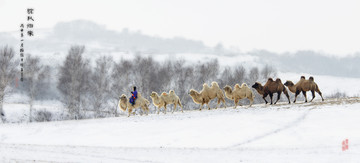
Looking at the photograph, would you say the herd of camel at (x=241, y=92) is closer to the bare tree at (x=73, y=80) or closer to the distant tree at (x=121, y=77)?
the bare tree at (x=73, y=80)

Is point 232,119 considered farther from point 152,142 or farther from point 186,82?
point 186,82

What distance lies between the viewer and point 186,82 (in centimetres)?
6181

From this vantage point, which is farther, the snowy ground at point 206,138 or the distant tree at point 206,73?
the distant tree at point 206,73

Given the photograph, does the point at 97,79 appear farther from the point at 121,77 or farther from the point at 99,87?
the point at 121,77

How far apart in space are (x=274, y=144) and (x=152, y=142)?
19.0ft

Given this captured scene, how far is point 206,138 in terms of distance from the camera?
21797 mm

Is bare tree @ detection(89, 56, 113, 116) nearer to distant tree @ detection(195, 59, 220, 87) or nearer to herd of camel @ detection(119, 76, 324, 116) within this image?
distant tree @ detection(195, 59, 220, 87)

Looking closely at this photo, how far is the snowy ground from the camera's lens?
18.1m

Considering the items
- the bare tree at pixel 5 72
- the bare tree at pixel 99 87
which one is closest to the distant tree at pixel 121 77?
the bare tree at pixel 99 87

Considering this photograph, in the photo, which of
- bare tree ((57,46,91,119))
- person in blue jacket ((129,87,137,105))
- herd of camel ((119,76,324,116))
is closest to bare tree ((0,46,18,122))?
bare tree ((57,46,91,119))

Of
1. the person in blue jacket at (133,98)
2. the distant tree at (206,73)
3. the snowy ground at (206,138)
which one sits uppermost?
the distant tree at (206,73)

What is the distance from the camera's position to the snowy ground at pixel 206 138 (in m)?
18.1

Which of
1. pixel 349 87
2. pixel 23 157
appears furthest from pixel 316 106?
pixel 349 87

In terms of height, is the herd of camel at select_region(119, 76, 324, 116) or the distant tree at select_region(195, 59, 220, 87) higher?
the distant tree at select_region(195, 59, 220, 87)
